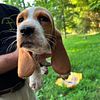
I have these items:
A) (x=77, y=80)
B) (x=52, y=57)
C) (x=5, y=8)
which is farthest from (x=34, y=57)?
(x=77, y=80)

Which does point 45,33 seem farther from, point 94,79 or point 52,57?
point 94,79

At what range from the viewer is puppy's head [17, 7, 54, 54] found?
201 centimetres

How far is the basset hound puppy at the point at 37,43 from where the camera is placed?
202cm

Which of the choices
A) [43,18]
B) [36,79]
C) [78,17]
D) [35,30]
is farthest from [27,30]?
[78,17]

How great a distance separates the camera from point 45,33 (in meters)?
2.10

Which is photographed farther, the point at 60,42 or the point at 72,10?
the point at 72,10

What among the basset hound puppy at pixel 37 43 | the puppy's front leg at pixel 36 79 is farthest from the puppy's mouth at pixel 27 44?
the puppy's front leg at pixel 36 79

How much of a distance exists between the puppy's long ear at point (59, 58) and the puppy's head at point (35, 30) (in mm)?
76

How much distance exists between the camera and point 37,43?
2029 millimetres

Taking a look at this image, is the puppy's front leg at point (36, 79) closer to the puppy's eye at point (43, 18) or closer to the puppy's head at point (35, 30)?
the puppy's head at point (35, 30)

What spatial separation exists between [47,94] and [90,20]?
29.0 metres

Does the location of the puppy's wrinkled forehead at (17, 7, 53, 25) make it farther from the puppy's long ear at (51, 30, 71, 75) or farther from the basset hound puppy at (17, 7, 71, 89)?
the puppy's long ear at (51, 30, 71, 75)

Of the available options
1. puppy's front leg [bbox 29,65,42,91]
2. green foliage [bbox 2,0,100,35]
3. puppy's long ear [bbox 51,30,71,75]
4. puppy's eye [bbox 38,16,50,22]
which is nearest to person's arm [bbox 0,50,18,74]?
puppy's front leg [bbox 29,65,42,91]

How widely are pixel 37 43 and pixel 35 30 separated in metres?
0.07
